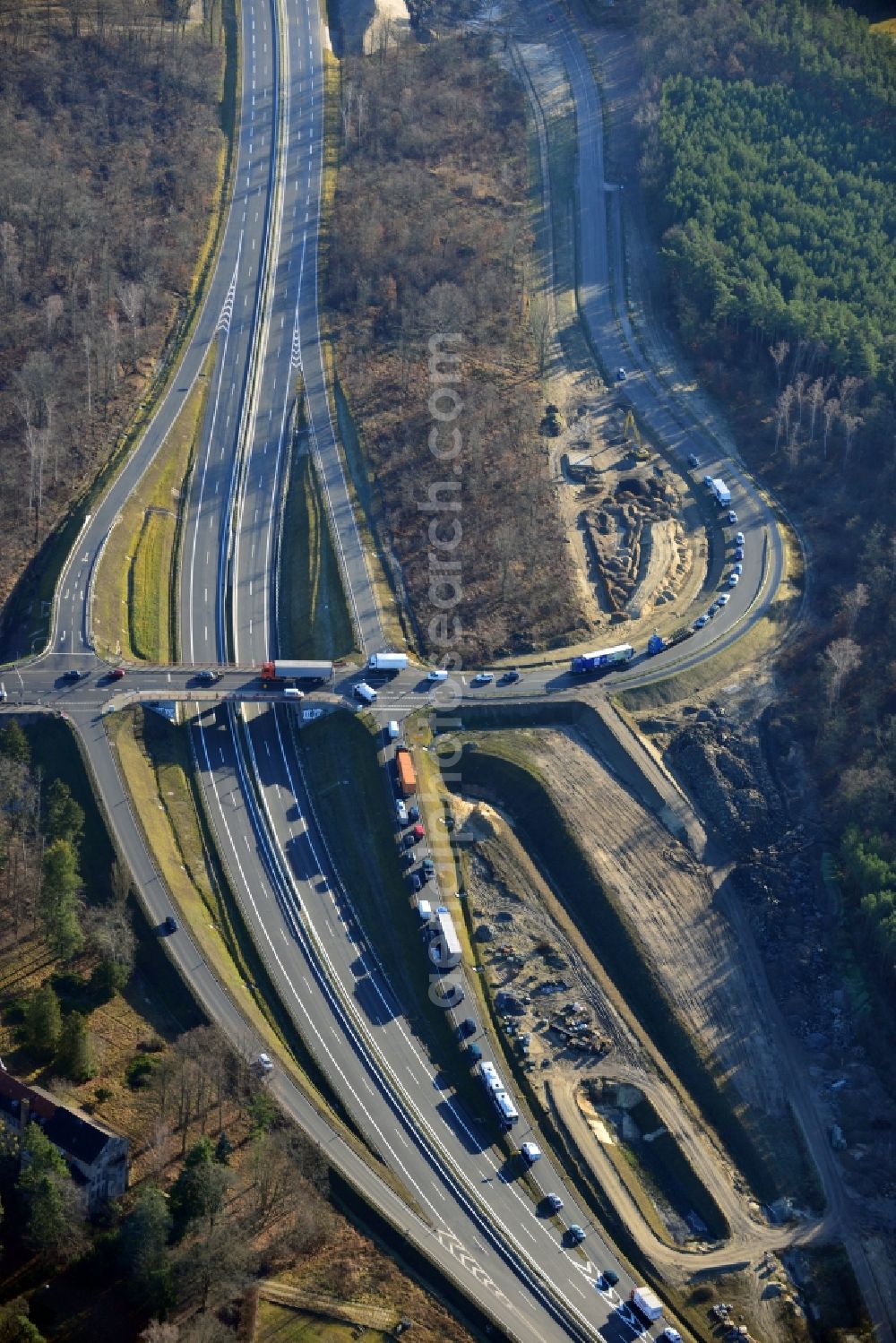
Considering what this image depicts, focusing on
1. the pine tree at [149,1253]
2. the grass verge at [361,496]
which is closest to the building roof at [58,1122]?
the pine tree at [149,1253]

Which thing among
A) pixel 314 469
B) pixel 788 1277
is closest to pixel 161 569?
pixel 314 469

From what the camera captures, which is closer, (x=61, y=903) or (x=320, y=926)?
(x=61, y=903)

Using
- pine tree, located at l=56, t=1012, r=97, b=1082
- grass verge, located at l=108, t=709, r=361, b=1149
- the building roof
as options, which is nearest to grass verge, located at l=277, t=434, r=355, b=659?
grass verge, located at l=108, t=709, r=361, b=1149

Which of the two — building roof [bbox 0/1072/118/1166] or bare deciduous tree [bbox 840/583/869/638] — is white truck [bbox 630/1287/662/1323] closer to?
building roof [bbox 0/1072/118/1166]

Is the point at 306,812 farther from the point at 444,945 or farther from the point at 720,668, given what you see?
the point at 720,668

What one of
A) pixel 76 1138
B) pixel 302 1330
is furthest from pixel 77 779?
pixel 302 1330

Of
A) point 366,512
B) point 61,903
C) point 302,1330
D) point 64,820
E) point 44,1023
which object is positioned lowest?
point 302,1330

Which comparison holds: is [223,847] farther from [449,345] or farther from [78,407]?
[449,345]
